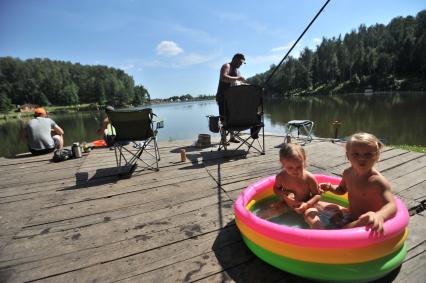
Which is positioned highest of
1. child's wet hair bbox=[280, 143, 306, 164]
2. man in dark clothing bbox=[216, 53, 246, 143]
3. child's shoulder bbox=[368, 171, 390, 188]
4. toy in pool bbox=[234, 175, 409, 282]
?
man in dark clothing bbox=[216, 53, 246, 143]

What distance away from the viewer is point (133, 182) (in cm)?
405

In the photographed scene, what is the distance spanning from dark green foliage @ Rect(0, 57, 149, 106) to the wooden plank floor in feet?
270

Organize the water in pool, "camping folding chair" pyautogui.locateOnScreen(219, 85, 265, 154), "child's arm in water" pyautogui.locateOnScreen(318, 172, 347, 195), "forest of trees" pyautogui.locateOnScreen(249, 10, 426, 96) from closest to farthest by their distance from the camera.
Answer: "child's arm in water" pyautogui.locateOnScreen(318, 172, 347, 195)
the water in pool
"camping folding chair" pyautogui.locateOnScreen(219, 85, 265, 154)
"forest of trees" pyautogui.locateOnScreen(249, 10, 426, 96)

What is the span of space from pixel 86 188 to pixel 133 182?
695mm

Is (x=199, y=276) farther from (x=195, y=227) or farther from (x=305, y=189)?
(x=305, y=189)

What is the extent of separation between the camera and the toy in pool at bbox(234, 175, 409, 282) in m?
1.62

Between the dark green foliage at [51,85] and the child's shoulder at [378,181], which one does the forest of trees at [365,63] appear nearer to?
the dark green foliage at [51,85]

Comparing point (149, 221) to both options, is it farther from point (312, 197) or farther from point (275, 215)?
point (312, 197)

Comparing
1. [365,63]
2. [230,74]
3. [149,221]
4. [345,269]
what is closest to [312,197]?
[345,269]

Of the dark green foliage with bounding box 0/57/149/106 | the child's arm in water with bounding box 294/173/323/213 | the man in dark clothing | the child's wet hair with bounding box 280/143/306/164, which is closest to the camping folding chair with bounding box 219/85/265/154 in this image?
the man in dark clothing

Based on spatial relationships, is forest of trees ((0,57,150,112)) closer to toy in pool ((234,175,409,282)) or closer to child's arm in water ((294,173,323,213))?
child's arm in water ((294,173,323,213))

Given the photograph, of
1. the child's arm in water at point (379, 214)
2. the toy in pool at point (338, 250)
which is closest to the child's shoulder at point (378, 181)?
the child's arm in water at point (379, 214)

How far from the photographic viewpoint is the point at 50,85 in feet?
273

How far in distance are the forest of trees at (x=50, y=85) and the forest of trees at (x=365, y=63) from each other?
2323 inches
